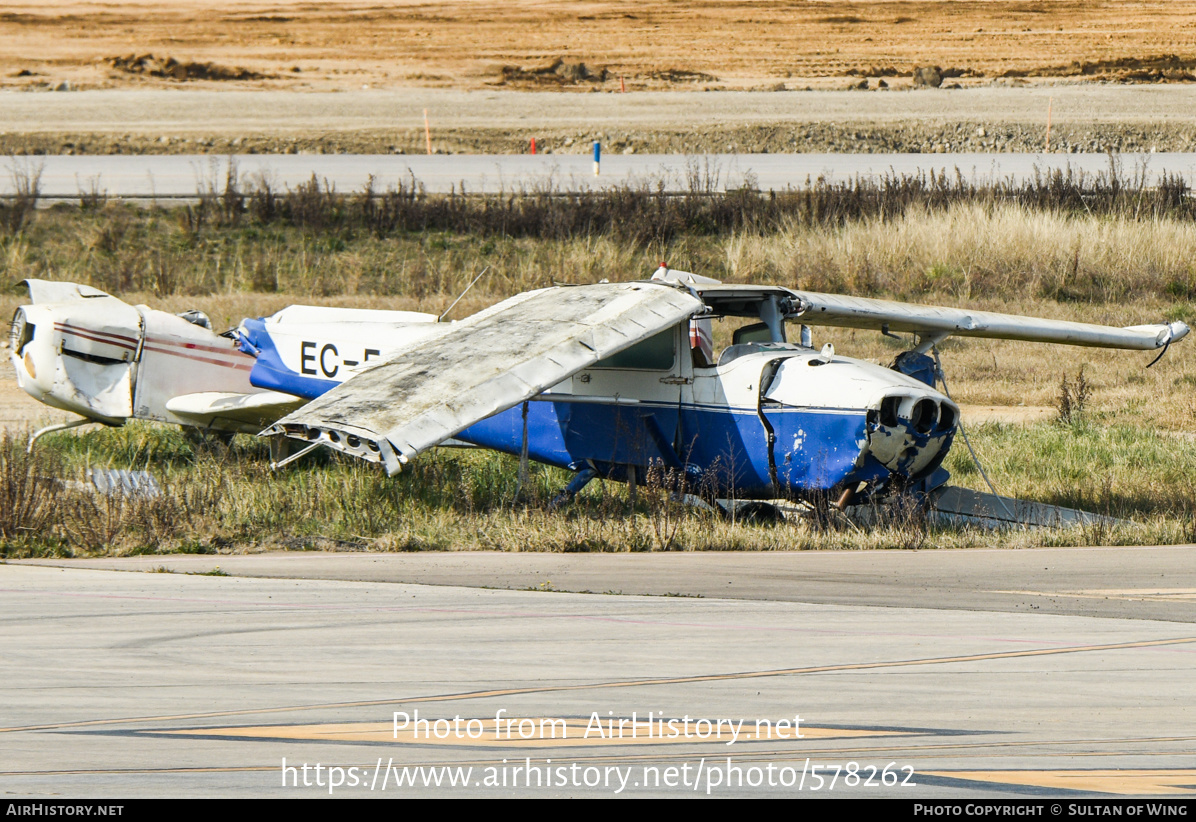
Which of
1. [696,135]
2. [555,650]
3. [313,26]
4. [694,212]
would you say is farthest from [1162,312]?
[313,26]

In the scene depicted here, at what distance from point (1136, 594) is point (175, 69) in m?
53.7

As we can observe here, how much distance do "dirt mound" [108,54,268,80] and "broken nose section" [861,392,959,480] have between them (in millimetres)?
48333

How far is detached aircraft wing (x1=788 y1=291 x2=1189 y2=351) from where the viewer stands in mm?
11531

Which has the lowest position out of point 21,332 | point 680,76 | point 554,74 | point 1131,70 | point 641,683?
point 641,683

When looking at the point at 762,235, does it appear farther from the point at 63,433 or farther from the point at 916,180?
A: the point at 63,433

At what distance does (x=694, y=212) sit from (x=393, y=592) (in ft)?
61.0

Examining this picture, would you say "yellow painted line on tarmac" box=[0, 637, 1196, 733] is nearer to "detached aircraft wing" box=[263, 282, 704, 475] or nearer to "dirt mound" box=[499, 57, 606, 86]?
"detached aircraft wing" box=[263, 282, 704, 475]

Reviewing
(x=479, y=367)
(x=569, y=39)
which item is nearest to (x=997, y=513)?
(x=479, y=367)

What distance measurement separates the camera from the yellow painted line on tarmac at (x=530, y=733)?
3809 millimetres

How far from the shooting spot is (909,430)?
372 inches

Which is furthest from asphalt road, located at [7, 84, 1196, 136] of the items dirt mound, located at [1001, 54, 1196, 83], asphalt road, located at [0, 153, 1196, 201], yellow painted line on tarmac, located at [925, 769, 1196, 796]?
yellow painted line on tarmac, located at [925, 769, 1196, 796]

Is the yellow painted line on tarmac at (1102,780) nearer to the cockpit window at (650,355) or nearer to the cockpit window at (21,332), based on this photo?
the cockpit window at (650,355)

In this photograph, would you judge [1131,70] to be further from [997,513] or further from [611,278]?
[997,513]

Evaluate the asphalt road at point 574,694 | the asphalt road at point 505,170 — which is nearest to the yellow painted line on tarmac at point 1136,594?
the asphalt road at point 574,694
